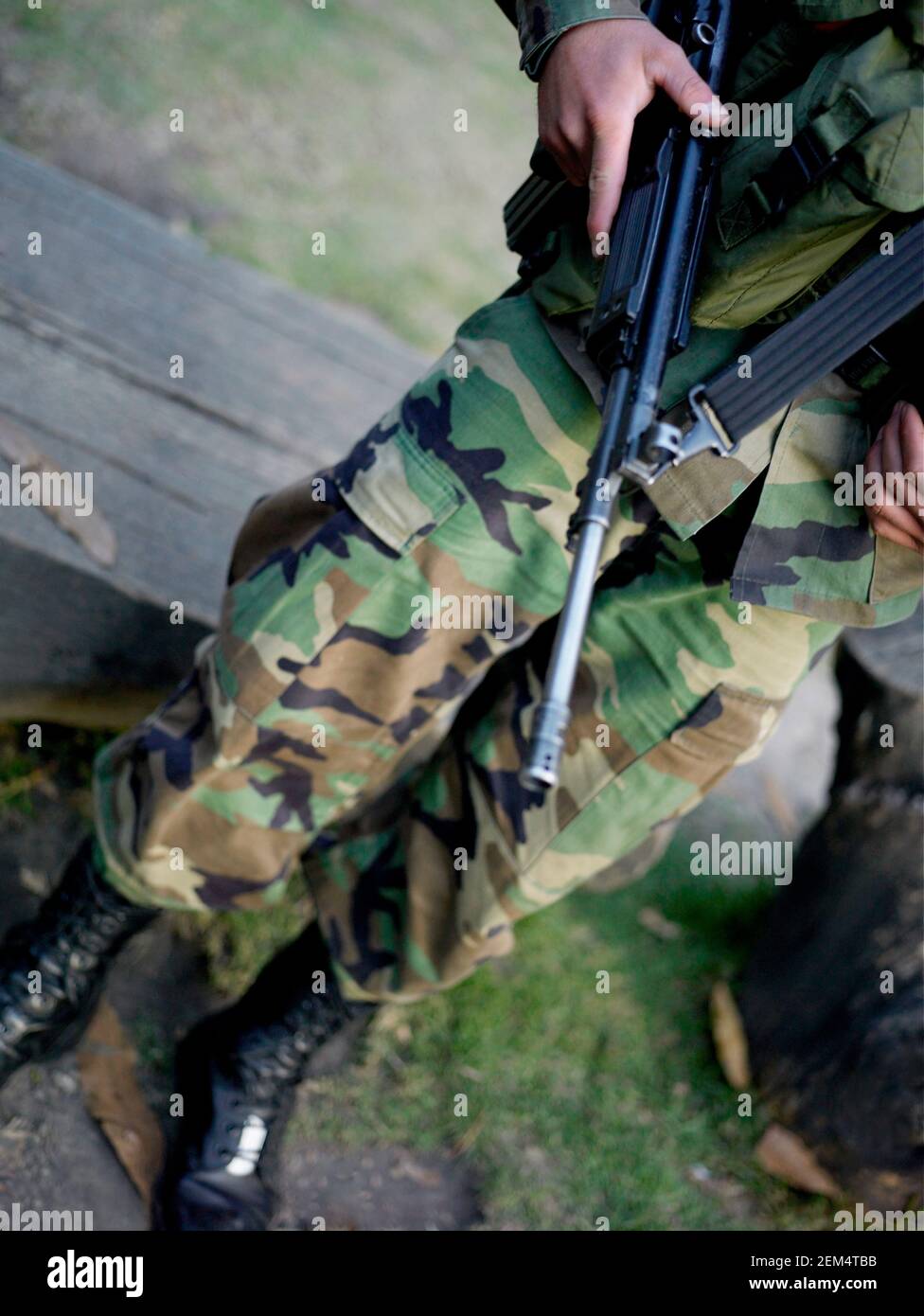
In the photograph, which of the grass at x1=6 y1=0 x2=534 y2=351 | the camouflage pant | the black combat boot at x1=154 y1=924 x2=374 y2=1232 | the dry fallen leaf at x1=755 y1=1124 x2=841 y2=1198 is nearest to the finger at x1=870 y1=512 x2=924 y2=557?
the camouflage pant

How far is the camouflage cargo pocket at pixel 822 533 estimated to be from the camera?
1499mm

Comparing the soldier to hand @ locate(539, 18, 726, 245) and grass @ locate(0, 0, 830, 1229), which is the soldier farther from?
grass @ locate(0, 0, 830, 1229)

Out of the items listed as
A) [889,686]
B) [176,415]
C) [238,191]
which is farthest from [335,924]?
[238,191]

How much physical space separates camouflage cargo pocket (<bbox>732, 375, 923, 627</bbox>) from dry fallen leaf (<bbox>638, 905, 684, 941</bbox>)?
1.44 m

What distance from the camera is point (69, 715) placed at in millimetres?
2291

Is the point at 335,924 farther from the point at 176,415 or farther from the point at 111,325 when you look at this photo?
the point at 111,325

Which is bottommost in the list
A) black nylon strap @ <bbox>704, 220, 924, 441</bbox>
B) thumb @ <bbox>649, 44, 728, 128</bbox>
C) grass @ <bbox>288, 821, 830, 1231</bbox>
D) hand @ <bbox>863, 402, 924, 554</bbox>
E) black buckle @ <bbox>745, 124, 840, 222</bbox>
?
grass @ <bbox>288, 821, 830, 1231</bbox>

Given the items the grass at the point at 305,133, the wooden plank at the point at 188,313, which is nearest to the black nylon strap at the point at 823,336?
the wooden plank at the point at 188,313

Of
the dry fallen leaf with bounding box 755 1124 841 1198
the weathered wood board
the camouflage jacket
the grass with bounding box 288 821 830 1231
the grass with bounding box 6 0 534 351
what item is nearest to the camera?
the camouflage jacket

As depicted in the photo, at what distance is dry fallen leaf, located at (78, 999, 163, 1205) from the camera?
192 cm

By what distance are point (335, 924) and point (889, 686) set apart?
124 centimetres

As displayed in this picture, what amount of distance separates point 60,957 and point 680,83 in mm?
1428

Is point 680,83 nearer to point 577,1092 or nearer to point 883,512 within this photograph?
point 883,512

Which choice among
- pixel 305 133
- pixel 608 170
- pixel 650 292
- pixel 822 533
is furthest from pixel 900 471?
pixel 305 133
